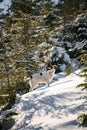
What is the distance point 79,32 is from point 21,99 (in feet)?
31.3

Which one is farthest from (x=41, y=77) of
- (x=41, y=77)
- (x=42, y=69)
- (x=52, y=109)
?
(x=42, y=69)

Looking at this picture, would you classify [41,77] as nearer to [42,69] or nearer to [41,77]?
[41,77]

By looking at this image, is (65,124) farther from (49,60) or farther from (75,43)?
(75,43)

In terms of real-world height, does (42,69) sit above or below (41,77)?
above

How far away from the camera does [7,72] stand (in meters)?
12.1

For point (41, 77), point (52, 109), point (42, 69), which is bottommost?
point (52, 109)

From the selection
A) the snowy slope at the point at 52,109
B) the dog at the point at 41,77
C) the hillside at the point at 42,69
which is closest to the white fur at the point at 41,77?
the dog at the point at 41,77

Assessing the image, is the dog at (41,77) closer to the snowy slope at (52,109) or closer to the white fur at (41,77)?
the white fur at (41,77)

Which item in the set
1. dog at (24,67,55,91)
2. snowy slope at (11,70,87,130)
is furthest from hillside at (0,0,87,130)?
dog at (24,67,55,91)

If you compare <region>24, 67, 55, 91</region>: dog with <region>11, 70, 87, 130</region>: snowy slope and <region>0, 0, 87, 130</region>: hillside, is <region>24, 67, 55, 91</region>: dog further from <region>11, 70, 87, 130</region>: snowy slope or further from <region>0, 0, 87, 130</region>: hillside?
<region>11, 70, 87, 130</region>: snowy slope

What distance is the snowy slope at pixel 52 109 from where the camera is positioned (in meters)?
6.23

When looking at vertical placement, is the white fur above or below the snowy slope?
above

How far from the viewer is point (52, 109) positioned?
22.8ft

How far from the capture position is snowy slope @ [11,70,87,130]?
20.5 ft
